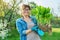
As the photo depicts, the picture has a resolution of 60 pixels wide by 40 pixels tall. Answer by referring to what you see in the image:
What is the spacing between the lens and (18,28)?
1.73m

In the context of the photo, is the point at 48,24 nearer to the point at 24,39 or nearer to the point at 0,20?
the point at 24,39

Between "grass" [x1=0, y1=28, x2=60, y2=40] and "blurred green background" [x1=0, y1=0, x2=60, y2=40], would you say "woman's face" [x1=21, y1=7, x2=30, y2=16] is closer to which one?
"blurred green background" [x1=0, y1=0, x2=60, y2=40]

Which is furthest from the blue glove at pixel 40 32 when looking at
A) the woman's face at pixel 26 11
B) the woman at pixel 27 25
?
the woman's face at pixel 26 11

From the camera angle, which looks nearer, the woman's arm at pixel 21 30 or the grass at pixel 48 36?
the woman's arm at pixel 21 30

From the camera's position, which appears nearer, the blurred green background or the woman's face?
the woman's face

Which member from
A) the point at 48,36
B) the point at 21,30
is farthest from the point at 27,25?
the point at 48,36

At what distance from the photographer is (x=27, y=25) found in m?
1.71

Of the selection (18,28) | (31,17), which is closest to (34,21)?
(31,17)

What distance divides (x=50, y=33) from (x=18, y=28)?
307mm

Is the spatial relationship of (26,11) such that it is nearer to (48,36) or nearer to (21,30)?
(21,30)

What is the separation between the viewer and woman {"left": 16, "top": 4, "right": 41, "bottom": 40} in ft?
5.56

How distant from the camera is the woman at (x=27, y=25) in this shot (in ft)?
5.56

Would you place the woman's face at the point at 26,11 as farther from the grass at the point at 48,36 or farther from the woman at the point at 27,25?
the grass at the point at 48,36

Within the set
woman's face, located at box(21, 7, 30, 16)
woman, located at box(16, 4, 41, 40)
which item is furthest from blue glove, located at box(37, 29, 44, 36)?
woman's face, located at box(21, 7, 30, 16)
